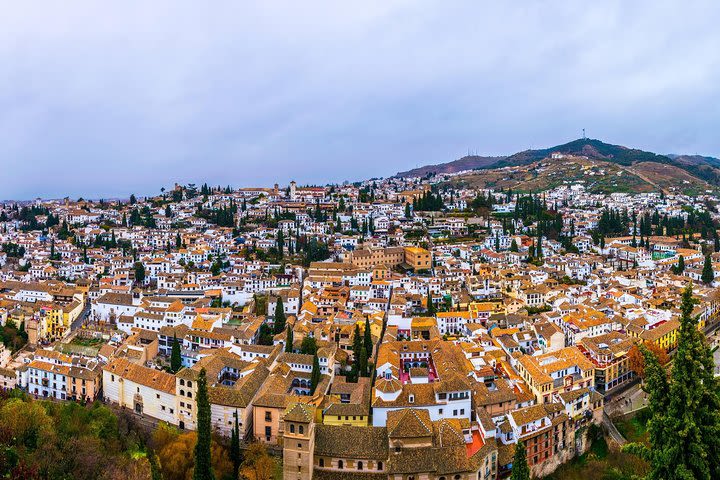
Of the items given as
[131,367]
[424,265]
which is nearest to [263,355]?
[131,367]

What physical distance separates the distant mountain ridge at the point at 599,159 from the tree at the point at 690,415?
85.8m

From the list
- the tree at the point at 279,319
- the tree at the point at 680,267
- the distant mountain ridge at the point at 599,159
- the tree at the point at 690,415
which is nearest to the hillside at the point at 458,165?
the distant mountain ridge at the point at 599,159

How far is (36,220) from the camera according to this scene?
50.6 meters

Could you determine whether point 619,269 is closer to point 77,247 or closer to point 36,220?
point 77,247

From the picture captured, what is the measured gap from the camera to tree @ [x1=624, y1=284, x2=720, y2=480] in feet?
19.2

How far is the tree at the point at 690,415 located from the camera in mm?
5855

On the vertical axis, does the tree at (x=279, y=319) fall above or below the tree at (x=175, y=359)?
above

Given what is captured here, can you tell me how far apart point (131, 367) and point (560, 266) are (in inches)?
980

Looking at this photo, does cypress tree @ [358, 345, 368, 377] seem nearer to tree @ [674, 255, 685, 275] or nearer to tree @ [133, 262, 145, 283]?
tree @ [133, 262, 145, 283]

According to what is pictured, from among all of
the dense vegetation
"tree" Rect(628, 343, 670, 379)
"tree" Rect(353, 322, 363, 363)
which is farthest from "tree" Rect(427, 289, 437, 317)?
the dense vegetation

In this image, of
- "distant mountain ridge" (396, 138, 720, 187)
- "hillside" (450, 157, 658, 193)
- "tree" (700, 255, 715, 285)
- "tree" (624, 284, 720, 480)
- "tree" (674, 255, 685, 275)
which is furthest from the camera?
"distant mountain ridge" (396, 138, 720, 187)

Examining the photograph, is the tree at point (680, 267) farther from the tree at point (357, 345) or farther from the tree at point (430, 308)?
the tree at point (357, 345)

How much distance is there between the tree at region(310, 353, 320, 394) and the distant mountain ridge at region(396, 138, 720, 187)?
7822cm

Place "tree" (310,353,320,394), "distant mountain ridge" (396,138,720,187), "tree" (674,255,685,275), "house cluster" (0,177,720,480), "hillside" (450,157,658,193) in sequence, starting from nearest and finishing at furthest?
"house cluster" (0,177,720,480) → "tree" (310,353,320,394) → "tree" (674,255,685,275) → "hillside" (450,157,658,193) → "distant mountain ridge" (396,138,720,187)
